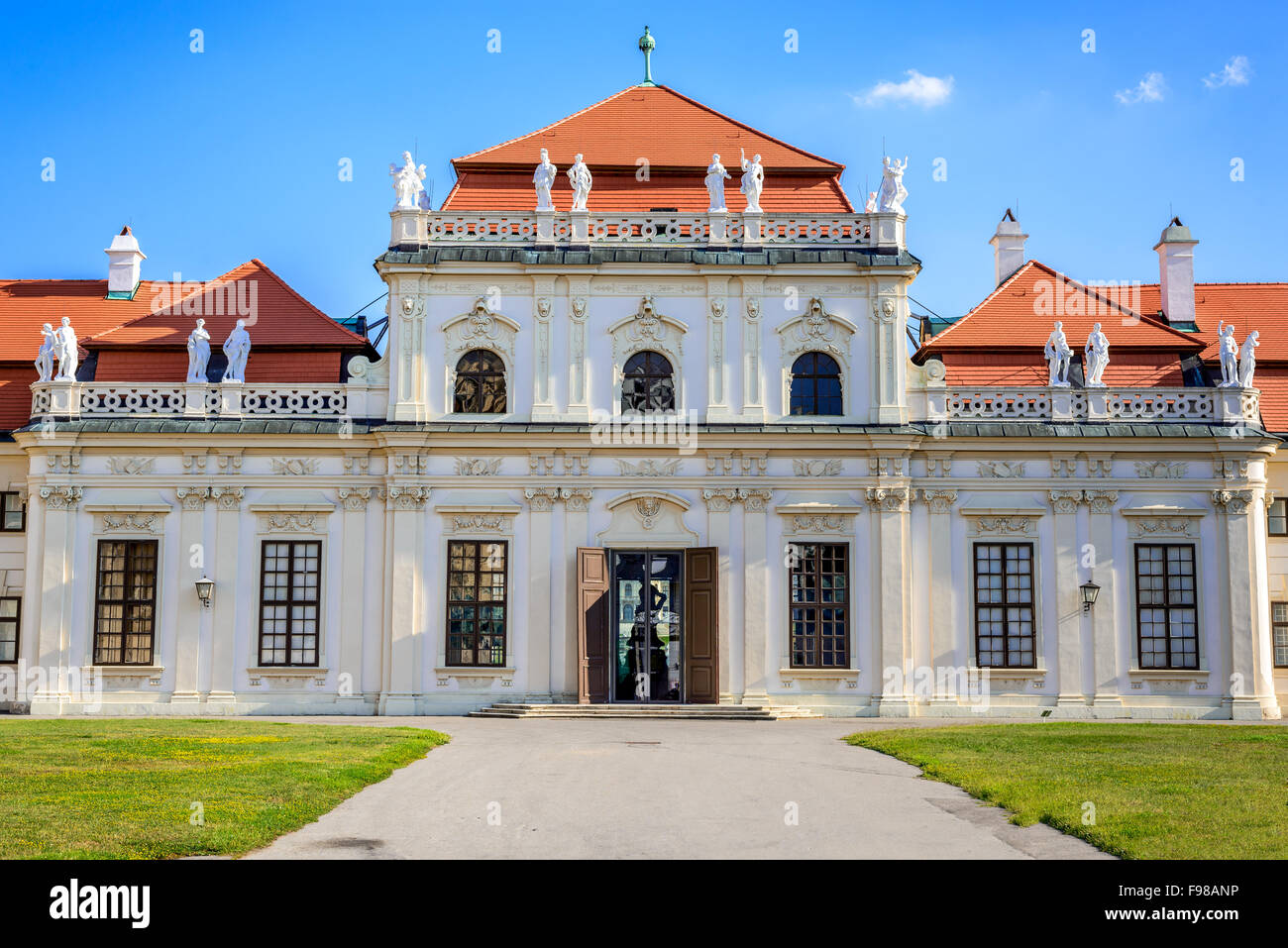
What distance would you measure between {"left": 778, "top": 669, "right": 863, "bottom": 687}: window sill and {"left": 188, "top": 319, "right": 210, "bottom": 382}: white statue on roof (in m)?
13.5

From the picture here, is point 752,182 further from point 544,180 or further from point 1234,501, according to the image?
point 1234,501

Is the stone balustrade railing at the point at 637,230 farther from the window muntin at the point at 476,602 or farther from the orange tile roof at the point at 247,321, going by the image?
the window muntin at the point at 476,602

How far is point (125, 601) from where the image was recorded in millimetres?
27844

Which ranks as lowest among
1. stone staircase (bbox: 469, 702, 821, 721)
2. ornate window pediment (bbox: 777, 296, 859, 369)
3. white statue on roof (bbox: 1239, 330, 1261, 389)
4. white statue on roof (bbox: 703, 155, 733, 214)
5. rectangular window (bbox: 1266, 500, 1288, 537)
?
stone staircase (bbox: 469, 702, 821, 721)

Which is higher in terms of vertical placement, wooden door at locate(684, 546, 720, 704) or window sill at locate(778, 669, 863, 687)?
wooden door at locate(684, 546, 720, 704)

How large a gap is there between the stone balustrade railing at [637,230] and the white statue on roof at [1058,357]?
377 centimetres

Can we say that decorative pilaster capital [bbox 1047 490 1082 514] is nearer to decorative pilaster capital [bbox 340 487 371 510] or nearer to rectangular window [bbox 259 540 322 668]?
decorative pilaster capital [bbox 340 487 371 510]

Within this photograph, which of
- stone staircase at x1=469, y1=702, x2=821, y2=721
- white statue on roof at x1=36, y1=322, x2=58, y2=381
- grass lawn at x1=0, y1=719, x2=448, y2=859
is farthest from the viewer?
white statue on roof at x1=36, y1=322, x2=58, y2=381

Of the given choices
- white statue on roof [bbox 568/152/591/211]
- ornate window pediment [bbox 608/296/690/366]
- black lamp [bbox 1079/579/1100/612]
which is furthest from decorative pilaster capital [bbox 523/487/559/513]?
black lamp [bbox 1079/579/1100/612]

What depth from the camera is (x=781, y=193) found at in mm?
30469

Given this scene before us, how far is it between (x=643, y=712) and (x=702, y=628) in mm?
2315

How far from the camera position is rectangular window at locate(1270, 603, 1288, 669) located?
96.8 feet

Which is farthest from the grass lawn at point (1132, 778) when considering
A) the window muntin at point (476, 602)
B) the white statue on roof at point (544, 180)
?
the white statue on roof at point (544, 180)

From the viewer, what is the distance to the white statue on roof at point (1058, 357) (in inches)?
1129
